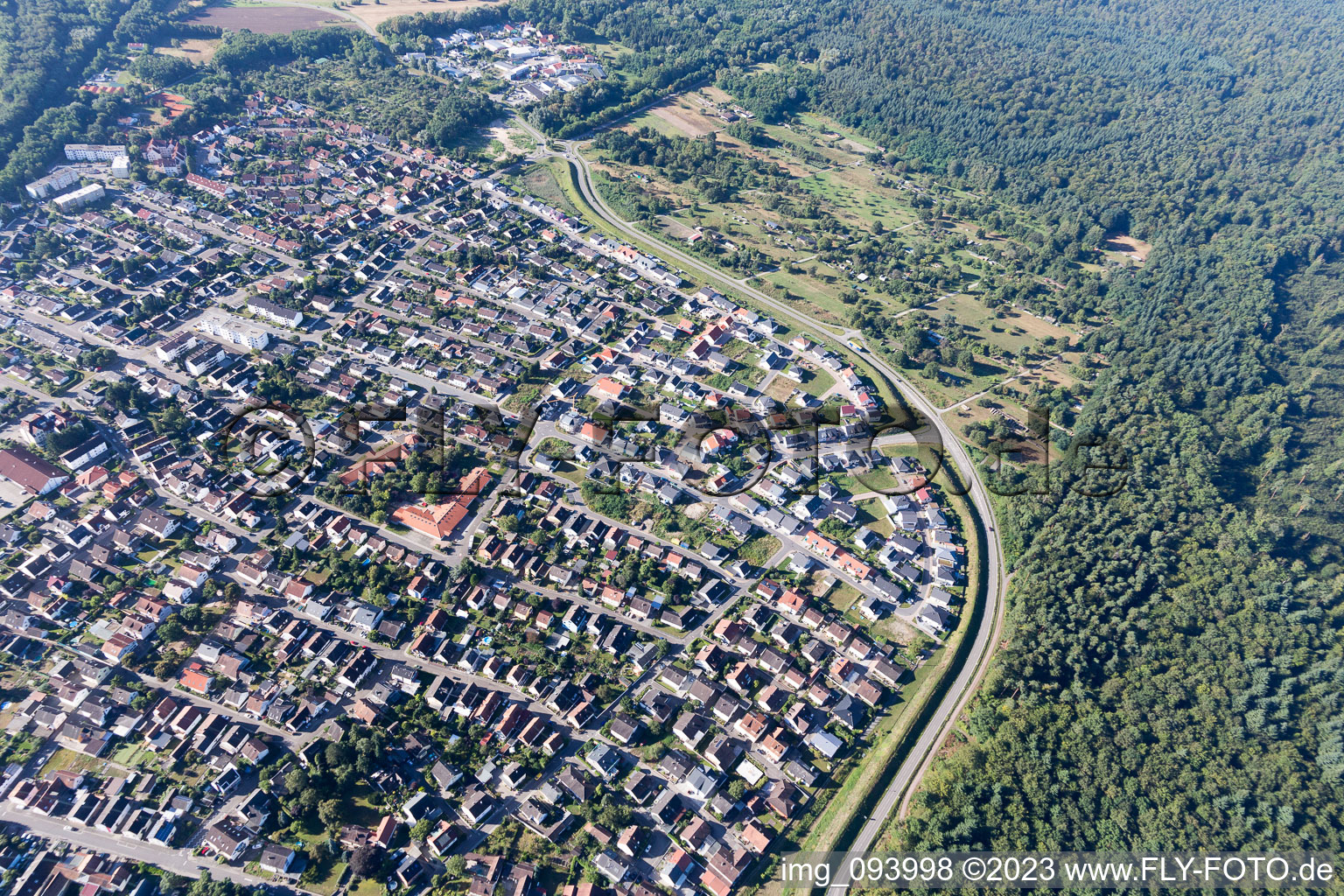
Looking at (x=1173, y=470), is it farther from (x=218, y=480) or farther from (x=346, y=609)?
(x=218, y=480)

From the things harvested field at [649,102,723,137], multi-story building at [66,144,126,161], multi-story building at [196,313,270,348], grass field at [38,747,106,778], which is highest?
harvested field at [649,102,723,137]

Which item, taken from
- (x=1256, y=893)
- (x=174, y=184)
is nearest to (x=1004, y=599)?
(x=1256, y=893)

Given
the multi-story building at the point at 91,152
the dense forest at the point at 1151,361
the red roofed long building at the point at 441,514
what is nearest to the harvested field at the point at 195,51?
the multi-story building at the point at 91,152

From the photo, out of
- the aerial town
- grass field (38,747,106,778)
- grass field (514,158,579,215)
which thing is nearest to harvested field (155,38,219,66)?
the aerial town

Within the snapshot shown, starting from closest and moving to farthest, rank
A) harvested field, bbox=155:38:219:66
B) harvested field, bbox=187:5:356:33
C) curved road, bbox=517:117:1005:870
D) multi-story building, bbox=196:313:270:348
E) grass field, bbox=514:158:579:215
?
curved road, bbox=517:117:1005:870
multi-story building, bbox=196:313:270:348
grass field, bbox=514:158:579:215
harvested field, bbox=155:38:219:66
harvested field, bbox=187:5:356:33

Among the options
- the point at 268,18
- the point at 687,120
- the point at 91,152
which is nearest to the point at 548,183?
the point at 687,120

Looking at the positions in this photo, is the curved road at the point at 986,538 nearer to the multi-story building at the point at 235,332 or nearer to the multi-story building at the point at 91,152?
the multi-story building at the point at 235,332

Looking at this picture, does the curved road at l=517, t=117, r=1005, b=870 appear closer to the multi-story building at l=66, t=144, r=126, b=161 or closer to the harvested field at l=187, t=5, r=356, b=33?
the multi-story building at l=66, t=144, r=126, b=161
